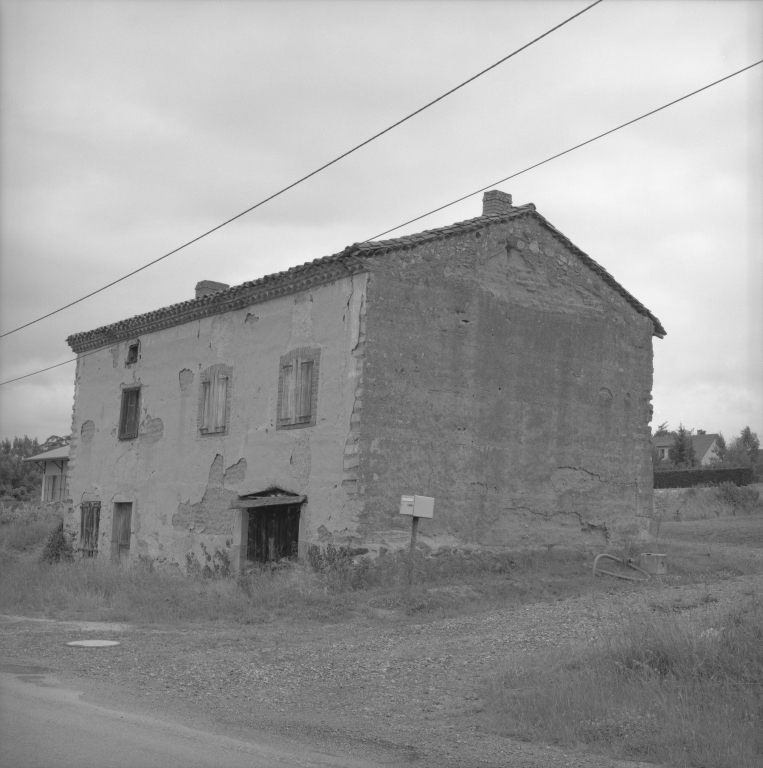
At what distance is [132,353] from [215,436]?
452 cm

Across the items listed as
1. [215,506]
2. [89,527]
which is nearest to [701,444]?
[89,527]

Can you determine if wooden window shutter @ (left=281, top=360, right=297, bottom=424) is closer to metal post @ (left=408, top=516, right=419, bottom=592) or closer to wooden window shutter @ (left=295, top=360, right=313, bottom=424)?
wooden window shutter @ (left=295, top=360, right=313, bottom=424)

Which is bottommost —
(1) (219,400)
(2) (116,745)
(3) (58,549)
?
(3) (58,549)

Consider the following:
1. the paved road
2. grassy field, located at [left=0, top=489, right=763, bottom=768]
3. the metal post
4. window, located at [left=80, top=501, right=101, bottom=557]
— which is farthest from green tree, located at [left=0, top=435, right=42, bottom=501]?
the paved road

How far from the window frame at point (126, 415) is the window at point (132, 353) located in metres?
0.64

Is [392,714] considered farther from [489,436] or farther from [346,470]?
[489,436]

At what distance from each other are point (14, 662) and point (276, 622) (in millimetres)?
3908

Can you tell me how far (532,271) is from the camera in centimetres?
1803

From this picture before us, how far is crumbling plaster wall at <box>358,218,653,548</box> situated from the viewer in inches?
620

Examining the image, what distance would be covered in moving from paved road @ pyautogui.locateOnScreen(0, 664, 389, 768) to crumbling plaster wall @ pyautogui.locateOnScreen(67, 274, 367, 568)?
26.9 ft

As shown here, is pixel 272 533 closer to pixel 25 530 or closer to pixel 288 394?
pixel 288 394

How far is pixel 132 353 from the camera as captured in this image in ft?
72.4

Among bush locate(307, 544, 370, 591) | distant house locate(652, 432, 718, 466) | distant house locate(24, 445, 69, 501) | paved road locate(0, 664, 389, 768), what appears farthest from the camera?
distant house locate(652, 432, 718, 466)

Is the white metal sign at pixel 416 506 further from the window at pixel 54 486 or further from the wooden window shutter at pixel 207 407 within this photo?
the window at pixel 54 486
